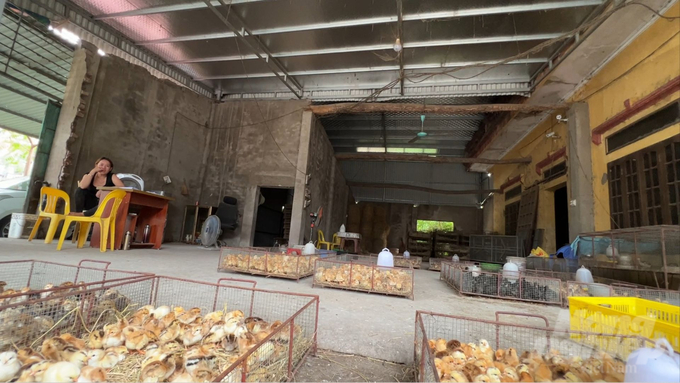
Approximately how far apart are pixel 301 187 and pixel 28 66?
27.8 ft

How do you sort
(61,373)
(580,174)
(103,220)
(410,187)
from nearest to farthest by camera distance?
(61,373)
(103,220)
(580,174)
(410,187)

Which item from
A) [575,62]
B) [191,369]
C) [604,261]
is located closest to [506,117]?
[575,62]

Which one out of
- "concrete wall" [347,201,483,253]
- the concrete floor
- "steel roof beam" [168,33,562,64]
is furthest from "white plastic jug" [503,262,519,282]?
"concrete wall" [347,201,483,253]

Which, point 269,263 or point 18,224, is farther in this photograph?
point 18,224

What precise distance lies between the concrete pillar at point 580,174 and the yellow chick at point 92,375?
303 inches

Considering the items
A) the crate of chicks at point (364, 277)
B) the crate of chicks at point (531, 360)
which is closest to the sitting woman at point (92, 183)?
the crate of chicks at point (364, 277)

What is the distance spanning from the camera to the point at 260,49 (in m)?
6.88

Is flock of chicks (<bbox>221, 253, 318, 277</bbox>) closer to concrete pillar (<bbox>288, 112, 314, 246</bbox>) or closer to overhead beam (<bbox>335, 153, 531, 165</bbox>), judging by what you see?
concrete pillar (<bbox>288, 112, 314, 246</bbox>)

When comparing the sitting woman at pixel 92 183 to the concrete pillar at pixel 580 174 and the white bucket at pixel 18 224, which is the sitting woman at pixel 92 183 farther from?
the concrete pillar at pixel 580 174

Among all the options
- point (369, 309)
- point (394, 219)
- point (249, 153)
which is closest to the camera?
A: point (369, 309)

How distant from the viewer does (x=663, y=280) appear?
10.6 feet

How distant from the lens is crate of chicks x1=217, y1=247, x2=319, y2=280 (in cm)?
351

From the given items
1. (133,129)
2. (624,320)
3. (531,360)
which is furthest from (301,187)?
(624,320)

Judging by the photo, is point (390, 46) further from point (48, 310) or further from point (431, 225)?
point (431, 225)
